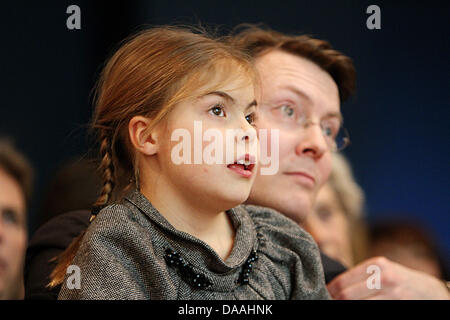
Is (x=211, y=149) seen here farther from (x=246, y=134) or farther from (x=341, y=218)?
(x=341, y=218)

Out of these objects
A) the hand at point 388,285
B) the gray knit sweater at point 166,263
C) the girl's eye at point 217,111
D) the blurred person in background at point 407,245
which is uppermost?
the girl's eye at point 217,111

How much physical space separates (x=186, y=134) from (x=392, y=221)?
1.30 m

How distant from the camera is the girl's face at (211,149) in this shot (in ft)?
2.90

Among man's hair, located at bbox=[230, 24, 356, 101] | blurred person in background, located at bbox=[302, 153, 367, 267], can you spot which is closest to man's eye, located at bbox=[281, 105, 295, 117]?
man's hair, located at bbox=[230, 24, 356, 101]

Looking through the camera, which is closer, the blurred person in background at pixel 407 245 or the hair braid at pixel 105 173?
the hair braid at pixel 105 173

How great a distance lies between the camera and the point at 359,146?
169 centimetres

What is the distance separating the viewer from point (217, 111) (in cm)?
90

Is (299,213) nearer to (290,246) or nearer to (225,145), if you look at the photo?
(290,246)

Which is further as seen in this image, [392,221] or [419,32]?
[392,221]

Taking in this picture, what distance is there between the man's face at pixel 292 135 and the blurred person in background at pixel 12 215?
1.76 feet

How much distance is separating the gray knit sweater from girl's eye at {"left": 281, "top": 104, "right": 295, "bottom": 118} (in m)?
0.37

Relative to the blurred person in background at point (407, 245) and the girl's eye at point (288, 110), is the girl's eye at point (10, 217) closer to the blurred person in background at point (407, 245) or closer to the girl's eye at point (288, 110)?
the girl's eye at point (288, 110)

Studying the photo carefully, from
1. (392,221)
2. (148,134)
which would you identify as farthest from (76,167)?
(392,221)

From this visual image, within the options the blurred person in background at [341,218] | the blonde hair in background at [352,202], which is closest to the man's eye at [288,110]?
the blurred person in background at [341,218]
